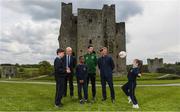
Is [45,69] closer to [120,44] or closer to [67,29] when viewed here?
[67,29]

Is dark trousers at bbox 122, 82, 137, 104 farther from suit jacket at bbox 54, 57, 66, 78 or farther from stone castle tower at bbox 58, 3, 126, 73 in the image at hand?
stone castle tower at bbox 58, 3, 126, 73

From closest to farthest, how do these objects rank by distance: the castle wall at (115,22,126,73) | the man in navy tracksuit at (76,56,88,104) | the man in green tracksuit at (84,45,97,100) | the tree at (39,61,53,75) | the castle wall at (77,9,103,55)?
the man in navy tracksuit at (76,56,88,104) < the man in green tracksuit at (84,45,97,100) < the castle wall at (77,9,103,55) < the castle wall at (115,22,126,73) < the tree at (39,61,53,75)

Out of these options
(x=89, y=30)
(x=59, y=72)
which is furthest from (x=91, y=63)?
(x=89, y=30)

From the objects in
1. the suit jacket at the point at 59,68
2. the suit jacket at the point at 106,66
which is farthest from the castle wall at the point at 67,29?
the suit jacket at the point at 59,68

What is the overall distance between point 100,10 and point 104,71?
57.4 m

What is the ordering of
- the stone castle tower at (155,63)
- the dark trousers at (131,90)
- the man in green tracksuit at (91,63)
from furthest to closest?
the stone castle tower at (155,63), the man in green tracksuit at (91,63), the dark trousers at (131,90)

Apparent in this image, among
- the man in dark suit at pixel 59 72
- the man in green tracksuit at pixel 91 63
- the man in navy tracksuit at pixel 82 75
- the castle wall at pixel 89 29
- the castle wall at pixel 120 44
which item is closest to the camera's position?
the man in dark suit at pixel 59 72

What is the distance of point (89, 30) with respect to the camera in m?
71.2

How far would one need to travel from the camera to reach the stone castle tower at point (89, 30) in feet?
232

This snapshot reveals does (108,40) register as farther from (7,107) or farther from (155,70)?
(7,107)

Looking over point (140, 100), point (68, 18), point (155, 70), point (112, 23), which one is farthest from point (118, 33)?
point (140, 100)

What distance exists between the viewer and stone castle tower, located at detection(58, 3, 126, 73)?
232 feet

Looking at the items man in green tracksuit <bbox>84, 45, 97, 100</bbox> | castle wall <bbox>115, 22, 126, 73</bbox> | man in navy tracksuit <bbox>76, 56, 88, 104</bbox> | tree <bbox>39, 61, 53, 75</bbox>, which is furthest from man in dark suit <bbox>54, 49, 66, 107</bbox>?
tree <bbox>39, 61, 53, 75</bbox>

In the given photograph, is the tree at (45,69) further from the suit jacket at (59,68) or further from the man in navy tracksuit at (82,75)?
the suit jacket at (59,68)
